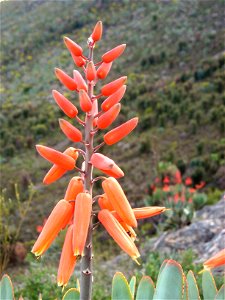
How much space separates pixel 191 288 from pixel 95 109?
98 cm

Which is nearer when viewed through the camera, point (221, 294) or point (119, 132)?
point (119, 132)

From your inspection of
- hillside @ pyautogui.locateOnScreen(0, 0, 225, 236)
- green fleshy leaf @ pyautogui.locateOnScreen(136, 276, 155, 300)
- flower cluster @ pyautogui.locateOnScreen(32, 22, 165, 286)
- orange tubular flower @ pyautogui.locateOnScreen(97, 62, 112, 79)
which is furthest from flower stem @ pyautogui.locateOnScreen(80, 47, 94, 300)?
hillside @ pyautogui.locateOnScreen(0, 0, 225, 236)

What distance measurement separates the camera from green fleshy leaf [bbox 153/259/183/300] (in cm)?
222

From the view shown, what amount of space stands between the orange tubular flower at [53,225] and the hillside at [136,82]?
12.4 metres

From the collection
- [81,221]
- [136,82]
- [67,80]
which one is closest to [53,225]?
[81,221]

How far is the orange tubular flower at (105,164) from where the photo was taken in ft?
6.94

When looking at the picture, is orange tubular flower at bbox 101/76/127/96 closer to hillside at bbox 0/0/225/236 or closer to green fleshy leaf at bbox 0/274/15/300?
green fleshy leaf at bbox 0/274/15/300

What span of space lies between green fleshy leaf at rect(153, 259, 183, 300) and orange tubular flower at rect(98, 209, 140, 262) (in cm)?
17

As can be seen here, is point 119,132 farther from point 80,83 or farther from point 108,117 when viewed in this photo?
point 80,83

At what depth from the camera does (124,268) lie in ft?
24.1

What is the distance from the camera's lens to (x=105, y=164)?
6.94ft

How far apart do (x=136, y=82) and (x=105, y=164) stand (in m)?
28.5

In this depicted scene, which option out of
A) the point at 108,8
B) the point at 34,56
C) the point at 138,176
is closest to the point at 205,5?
the point at 108,8

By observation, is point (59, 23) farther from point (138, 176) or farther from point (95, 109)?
point (95, 109)
